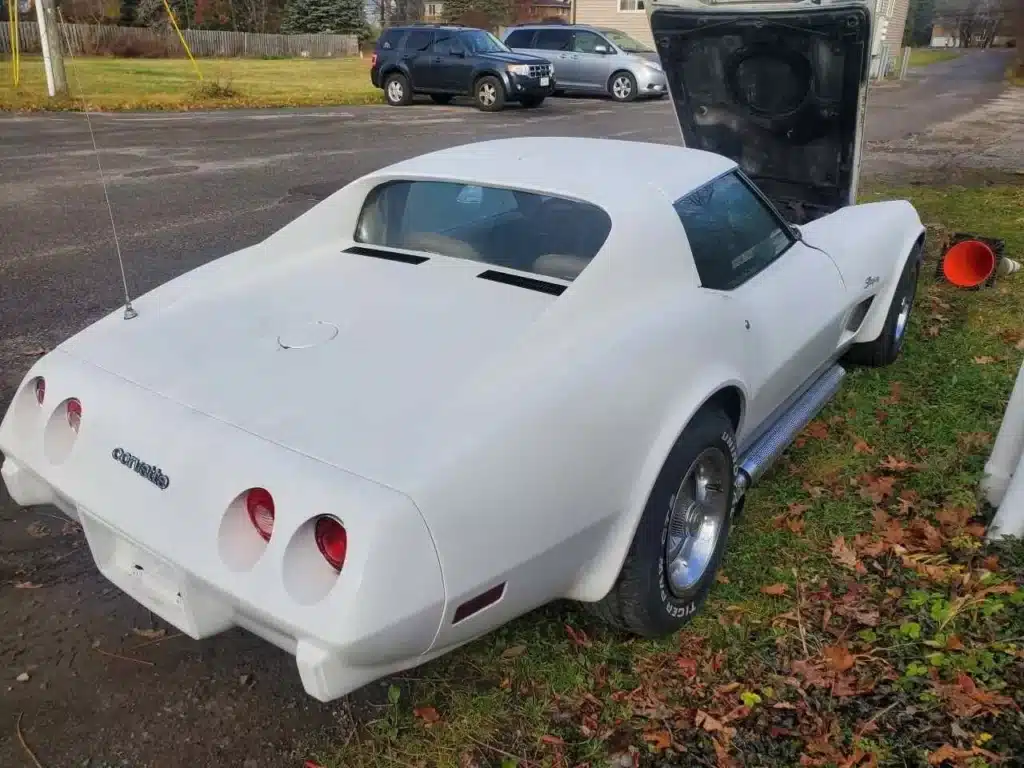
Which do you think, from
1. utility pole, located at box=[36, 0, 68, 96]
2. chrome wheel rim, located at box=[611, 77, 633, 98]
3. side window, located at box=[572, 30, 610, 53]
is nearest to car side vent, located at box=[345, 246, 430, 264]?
utility pole, located at box=[36, 0, 68, 96]

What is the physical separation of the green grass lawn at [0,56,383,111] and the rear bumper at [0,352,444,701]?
38.0 feet

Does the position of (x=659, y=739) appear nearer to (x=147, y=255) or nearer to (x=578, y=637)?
(x=578, y=637)

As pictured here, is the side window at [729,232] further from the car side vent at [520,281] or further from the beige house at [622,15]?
the beige house at [622,15]

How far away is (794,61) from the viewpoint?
511 cm

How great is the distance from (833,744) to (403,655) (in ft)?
4.08

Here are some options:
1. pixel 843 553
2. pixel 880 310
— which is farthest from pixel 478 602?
pixel 880 310

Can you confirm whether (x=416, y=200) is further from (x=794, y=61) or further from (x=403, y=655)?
(x=794, y=61)

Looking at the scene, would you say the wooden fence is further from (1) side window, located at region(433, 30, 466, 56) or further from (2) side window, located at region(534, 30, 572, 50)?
(2) side window, located at region(534, 30, 572, 50)

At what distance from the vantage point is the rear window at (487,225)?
2932mm

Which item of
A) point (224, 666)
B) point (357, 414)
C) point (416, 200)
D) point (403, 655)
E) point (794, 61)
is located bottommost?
point (224, 666)

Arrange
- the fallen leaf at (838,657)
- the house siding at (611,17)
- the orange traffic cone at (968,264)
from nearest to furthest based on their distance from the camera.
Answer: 1. the fallen leaf at (838,657)
2. the orange traffic cone at (968,264)
3. the house siding at (611,17)

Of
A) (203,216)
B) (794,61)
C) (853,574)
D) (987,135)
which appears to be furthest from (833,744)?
(987,135)

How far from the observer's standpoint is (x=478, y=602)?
2062mm

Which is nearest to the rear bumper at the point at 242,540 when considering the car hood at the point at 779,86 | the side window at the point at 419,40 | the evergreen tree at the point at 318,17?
the car hood at the point at 779,86
